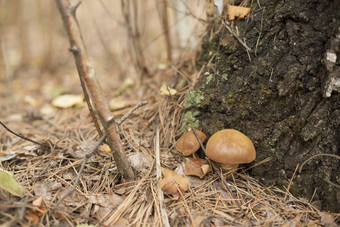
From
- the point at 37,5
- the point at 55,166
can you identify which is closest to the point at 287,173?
the point at 55,166

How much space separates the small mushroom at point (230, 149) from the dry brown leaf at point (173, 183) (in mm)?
327

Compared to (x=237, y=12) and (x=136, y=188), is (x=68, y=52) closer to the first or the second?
(x=237, y=12)

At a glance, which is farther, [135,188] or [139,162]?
[139,162]

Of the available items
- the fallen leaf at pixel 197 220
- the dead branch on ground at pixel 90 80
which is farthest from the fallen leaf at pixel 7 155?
the fallen leaf at pixel 197 220

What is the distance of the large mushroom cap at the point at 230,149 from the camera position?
2.04 metres

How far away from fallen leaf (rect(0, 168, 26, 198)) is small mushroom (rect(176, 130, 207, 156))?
1.35 metres

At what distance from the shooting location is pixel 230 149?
205cm

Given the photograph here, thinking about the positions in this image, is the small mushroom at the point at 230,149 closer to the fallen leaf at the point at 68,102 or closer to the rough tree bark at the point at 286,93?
the rough tree bark at the point at 286,93

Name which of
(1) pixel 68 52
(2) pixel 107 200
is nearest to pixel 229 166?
(2) pixel 107 200

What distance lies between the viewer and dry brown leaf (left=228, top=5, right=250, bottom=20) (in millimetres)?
2352

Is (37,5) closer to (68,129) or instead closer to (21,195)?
(68,129)

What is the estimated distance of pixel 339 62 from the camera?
1.97 meters

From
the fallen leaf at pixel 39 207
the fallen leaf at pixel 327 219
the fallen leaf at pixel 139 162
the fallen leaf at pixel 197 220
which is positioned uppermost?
the fallen leaf at pixel 39 207

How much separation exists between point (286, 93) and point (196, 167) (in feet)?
3.40
